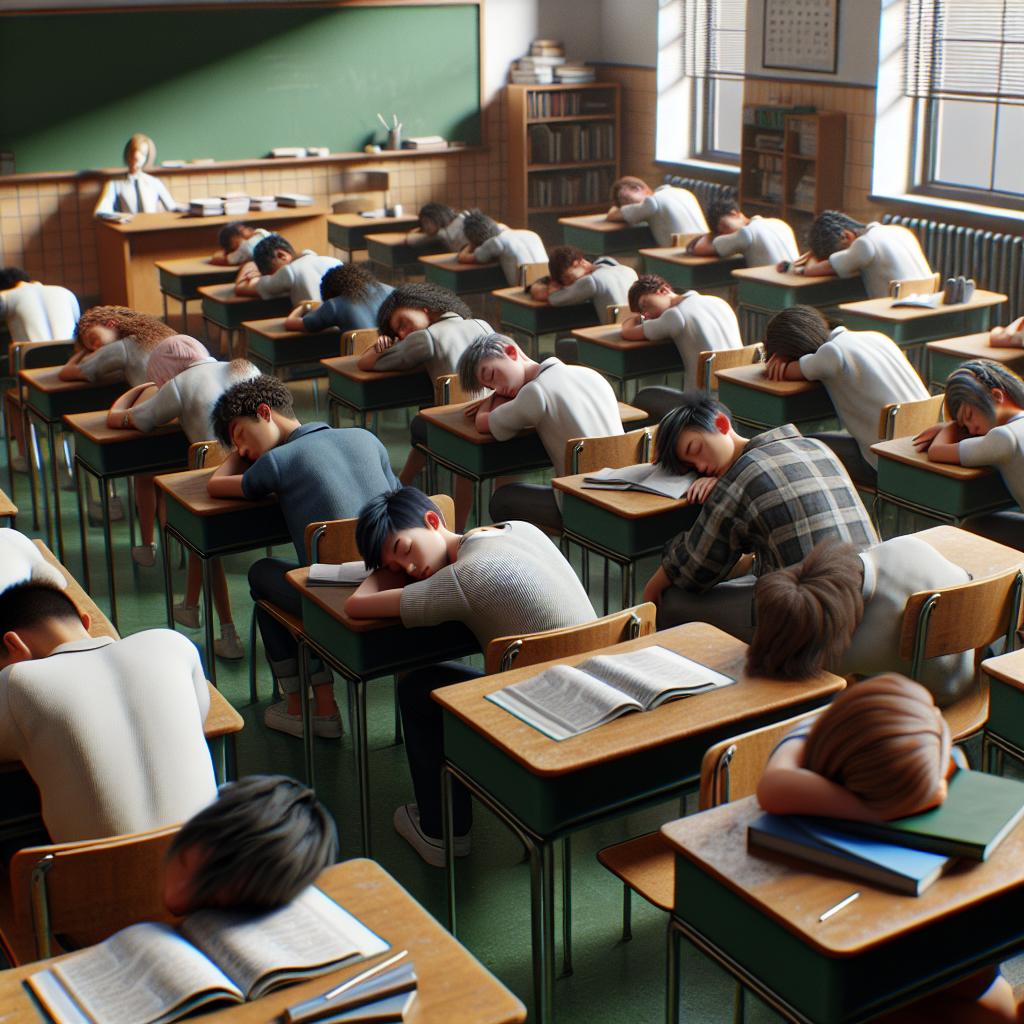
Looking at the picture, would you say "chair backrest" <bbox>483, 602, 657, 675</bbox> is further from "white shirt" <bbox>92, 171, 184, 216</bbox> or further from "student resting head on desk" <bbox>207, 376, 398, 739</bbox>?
"white shirt" <bbox>92, 171, 184, 216</bbox>

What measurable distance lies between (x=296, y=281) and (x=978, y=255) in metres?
4.42

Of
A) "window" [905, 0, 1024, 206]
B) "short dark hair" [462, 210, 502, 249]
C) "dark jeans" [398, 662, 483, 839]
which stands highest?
"window" [905, 0, 1024, 206]

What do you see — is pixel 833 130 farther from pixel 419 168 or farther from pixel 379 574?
pixel 379 574

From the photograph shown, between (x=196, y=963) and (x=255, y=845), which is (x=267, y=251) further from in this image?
(x=196, y=963)

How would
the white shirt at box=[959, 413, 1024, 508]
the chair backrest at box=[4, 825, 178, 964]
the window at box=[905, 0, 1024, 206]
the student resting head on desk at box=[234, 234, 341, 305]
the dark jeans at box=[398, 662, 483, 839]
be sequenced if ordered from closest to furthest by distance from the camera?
the chair backrest at box=[4, 825, 178, 964] → the dark jeans at box=[398, 662, 483, 839] → the white shirt at box=[959, 413, 1024, 508] → the student resting head on desk at box=[234, 234, 341, 305] → the window at box=[905, 0, 1024, 206]

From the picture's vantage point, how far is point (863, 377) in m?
5.28

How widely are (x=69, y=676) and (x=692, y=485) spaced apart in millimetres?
2177

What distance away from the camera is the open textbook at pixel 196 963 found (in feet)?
6.16

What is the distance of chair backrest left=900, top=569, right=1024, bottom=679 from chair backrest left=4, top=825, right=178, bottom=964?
5.63ft

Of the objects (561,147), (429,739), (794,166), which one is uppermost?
(561,147)

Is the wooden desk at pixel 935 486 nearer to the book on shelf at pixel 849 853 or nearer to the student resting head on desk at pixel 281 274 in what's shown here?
the book on shelf at pixel 849 853

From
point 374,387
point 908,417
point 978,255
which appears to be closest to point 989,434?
point 908,417

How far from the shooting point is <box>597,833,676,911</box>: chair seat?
2.76 meters

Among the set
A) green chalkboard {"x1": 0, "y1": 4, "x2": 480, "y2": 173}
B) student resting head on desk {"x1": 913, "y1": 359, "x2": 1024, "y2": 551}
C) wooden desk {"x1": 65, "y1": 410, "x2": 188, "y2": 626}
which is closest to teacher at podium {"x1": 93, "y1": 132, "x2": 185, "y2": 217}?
green chalkboard {"x1": 0, "y1": 4, "x2": 480, "y2": 173}
